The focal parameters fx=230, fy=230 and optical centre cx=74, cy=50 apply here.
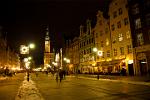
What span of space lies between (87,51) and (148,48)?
3086cm

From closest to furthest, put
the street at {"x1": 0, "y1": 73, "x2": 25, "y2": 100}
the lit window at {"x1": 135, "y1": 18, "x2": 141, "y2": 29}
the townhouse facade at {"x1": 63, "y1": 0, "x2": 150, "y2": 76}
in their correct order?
the street at {"x1": 0, "y1": 73, "x2": 25, "y2": 100}
the townhouse facade at {"x1": 63, "y1": 0, "x2": 150, "y2": 76}
the lit window at {"x1": 135, "y1": 18, "x2": 141, "y2": 29}

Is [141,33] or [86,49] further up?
[86,49]

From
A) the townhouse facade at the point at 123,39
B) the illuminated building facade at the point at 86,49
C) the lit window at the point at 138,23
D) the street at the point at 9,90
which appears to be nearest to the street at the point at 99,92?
the street at the point at 9,90

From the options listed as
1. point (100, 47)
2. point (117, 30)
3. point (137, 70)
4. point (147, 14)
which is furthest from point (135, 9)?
point (100, 47)

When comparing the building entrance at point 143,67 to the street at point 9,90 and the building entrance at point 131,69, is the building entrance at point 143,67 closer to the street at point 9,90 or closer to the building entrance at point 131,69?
the building entrance at point 131,69

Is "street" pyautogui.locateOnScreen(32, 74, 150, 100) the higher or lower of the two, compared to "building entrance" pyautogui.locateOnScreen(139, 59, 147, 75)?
lower

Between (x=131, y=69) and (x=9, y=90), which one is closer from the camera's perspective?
(x=9, y=90)

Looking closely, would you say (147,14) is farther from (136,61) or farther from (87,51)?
(87,51)

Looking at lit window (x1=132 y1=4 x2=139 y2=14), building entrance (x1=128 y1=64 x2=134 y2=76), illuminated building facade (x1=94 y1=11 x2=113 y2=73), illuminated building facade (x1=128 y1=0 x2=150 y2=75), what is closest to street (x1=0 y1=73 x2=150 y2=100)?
illuminated building facade (x1=128 y1=0 x2=150 y2=75)

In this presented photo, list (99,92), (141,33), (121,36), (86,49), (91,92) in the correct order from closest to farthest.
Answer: (99,92) < (91,92) < (141,33) < (121,36) < (86,49)

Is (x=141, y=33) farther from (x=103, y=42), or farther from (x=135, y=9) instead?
(x=103, y=42)

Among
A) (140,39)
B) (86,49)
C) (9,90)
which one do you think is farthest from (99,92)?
(86,49)

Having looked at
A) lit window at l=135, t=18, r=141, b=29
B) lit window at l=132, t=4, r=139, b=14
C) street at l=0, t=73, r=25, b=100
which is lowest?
street at l=0, t=73, r=25, b=100

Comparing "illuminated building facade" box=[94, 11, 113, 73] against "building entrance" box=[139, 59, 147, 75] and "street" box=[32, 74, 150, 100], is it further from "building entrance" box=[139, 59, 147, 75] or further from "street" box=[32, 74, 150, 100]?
"street" box=[32, 74, 150, 100]
